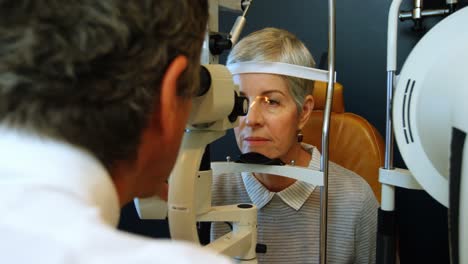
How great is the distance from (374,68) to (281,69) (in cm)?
102

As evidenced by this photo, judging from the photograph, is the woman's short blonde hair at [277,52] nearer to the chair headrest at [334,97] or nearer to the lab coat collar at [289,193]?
the lab coat collar at [289,193]

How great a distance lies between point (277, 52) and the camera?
1.28 metres

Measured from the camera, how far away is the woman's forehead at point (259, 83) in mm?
1233

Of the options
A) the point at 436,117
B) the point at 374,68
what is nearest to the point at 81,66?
the point at 436,117

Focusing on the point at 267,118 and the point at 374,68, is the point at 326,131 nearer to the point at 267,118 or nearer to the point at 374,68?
the point at 267,118

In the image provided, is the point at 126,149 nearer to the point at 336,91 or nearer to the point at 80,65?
the point at 80,65

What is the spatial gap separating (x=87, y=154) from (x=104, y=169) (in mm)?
23

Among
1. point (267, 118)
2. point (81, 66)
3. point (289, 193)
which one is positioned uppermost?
point (81, 66)

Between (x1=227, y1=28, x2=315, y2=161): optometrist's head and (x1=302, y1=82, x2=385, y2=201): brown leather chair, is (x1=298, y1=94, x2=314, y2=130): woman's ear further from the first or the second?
(x1=302, y1=82, x2=385, y2=201): brown leather chair

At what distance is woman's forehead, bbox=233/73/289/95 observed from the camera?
48.6 inches

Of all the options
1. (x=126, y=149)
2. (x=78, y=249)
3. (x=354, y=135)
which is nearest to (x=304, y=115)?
(x=354, y=135)

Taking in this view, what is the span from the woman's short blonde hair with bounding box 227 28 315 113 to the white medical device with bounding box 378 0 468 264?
0.38 m

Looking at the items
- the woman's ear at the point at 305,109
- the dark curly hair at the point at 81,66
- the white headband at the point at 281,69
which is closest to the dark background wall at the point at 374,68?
the woman's ear at the point at 305,109

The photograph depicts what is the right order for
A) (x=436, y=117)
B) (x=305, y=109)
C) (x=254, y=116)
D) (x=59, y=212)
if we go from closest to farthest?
1. (x=59, y=212)
2. (x=436, y=117)
3. (x=254, y=116)
4. (x=305, y=109)
